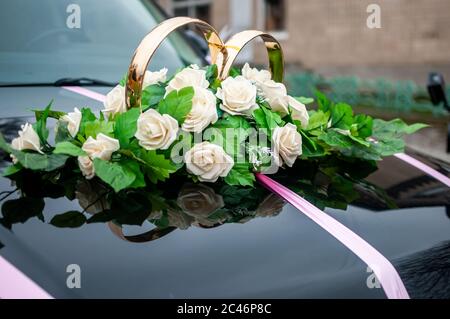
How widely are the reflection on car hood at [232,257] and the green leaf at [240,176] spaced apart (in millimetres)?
143

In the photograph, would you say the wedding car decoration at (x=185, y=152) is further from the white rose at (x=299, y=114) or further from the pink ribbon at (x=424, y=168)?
the pink ribbon at (x=424, y=168)

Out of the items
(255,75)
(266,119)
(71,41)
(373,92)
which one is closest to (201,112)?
(266,119)

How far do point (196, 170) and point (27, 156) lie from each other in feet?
1.32

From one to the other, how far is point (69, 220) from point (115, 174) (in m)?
0.16

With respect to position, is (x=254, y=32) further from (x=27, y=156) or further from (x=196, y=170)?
(x=27, y=156)

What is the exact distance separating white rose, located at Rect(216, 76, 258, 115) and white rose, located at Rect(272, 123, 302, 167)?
0.10m

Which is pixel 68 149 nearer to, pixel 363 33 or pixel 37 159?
pixel 37 159

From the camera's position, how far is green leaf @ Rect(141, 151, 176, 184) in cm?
149

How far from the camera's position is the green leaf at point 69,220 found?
1313 millimetres

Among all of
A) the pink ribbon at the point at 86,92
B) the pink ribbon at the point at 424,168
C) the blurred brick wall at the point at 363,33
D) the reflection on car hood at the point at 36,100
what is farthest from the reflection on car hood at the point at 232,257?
the blurred brick wall at the point at 363,33

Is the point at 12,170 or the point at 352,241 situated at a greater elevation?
the point at 12,170

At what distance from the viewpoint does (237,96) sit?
1652mm

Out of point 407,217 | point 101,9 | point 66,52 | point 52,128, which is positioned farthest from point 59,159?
point 101,9
